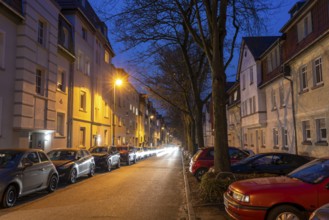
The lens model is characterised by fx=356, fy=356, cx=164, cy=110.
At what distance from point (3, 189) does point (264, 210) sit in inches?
270

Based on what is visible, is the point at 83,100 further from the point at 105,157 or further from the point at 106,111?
Result: the point at 105,157

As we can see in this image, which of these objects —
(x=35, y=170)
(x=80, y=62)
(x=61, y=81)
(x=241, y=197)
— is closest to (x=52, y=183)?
(x=35, y=170)

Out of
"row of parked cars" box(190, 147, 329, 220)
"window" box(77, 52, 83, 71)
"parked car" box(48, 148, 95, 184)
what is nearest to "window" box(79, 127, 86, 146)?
"window" box(77, 52, 83, 71)

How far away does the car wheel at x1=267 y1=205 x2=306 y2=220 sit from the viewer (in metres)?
6.38

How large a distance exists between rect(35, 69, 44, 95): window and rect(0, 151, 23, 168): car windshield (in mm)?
9549

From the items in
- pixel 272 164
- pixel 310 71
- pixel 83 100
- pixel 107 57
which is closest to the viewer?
pixel 272 164

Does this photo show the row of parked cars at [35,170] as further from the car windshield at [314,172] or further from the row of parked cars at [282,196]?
the car windshield at [314,172]

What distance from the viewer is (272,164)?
12.8 m

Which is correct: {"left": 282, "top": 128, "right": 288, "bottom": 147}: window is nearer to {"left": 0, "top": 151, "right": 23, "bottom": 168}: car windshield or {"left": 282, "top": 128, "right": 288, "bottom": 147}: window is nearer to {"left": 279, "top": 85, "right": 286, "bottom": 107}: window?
{"left": 279, "top": 85, "right": 286, "bottom": 107}: window

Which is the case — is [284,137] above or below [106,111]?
below

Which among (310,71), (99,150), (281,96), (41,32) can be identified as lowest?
(99,150)

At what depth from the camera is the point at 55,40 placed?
21.9m

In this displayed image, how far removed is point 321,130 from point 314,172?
1294 centimetres

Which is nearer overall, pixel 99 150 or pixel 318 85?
pixel 318 85
